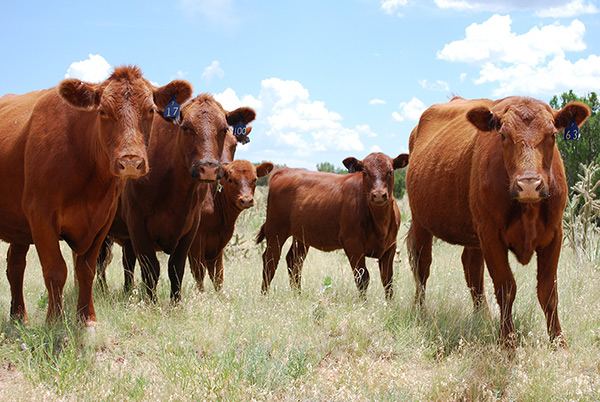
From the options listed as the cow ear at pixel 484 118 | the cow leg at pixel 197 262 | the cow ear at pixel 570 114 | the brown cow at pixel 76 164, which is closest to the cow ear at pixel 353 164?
the cow leg at pixel 197 262

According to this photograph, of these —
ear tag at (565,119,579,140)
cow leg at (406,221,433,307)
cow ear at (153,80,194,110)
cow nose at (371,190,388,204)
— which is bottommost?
cow leg at (406,221,433,307)

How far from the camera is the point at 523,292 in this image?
7285 millimetres

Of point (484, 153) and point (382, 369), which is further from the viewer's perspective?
point (484, 153)

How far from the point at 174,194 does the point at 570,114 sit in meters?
3.98

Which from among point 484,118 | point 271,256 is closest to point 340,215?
point 271,256

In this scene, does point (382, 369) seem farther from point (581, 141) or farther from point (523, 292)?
point (581, 141)

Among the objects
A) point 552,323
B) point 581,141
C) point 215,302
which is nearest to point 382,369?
point 552,323

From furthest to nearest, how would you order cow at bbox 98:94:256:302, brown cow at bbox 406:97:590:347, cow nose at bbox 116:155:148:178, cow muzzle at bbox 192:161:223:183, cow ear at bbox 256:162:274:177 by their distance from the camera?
cow ear at bbox 256:162:274:177, cow at bbox 98:94:256:302, cow muzzle at bbox 192:161:223:183, brown cow at bbox 406:97:590:347, cow nose at bbox 116:155:148:178

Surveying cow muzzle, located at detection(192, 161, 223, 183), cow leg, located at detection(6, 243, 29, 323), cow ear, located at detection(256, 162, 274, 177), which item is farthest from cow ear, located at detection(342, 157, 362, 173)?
cow leg, located at detection(6, 243, 29, 323)

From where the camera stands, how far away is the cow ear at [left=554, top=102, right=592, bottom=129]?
5344 millimetres

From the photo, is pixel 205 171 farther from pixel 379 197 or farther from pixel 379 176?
pixel 379 176

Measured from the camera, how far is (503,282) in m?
5.34

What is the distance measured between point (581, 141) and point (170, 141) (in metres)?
9.97

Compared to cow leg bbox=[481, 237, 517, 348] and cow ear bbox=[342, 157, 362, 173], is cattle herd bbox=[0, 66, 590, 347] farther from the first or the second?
cow ear bbox=[342, 157, 362, 173]
